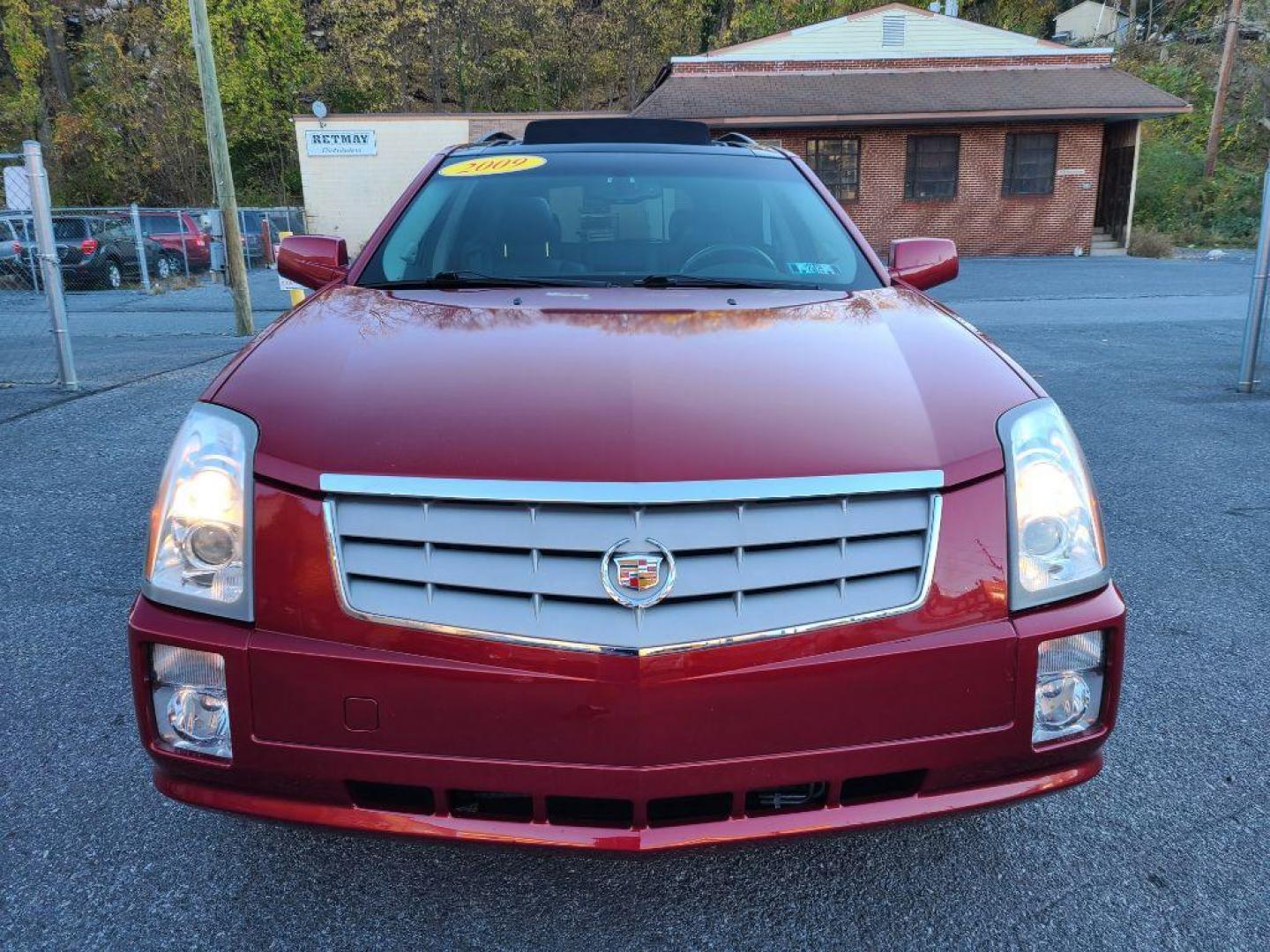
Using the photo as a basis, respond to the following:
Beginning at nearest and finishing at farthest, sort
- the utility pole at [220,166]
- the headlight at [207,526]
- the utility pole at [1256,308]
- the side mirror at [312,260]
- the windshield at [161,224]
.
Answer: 1. the headlight at [207,526]
2. the side mirror at [312,260]
3. the utility pole at [1256,308]
4. the utility pole at [220,166]
5. the windshield at [161,224]

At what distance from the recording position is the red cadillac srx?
159cm

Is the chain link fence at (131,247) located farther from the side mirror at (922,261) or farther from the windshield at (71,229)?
the side mirror at (922,261)

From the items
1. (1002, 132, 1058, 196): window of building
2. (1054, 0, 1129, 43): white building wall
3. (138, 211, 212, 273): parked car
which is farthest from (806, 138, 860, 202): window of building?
(1054, 0, 1129, 43): white building wall

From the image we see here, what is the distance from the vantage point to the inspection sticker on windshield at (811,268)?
2.87m

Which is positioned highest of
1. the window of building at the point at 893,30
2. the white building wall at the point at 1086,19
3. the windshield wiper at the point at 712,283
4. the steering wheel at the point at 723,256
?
the white building wall at the point at 1086,19

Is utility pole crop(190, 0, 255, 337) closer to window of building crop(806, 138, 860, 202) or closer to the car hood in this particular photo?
the car hood

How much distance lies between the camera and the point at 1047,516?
1794mm

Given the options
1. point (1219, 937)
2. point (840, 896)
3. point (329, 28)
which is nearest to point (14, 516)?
point (840, 896)

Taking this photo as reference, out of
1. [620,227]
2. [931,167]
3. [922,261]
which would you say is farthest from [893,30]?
[620,227]

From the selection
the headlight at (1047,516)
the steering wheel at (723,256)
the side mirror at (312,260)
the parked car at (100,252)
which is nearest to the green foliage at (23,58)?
the parked car at (100,252)

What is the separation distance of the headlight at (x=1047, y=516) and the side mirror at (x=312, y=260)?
216 centimetres

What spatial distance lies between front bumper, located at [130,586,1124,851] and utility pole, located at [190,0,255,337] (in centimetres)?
1019

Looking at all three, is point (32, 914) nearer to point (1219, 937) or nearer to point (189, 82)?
point (1219, 937)

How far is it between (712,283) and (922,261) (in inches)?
34.0
